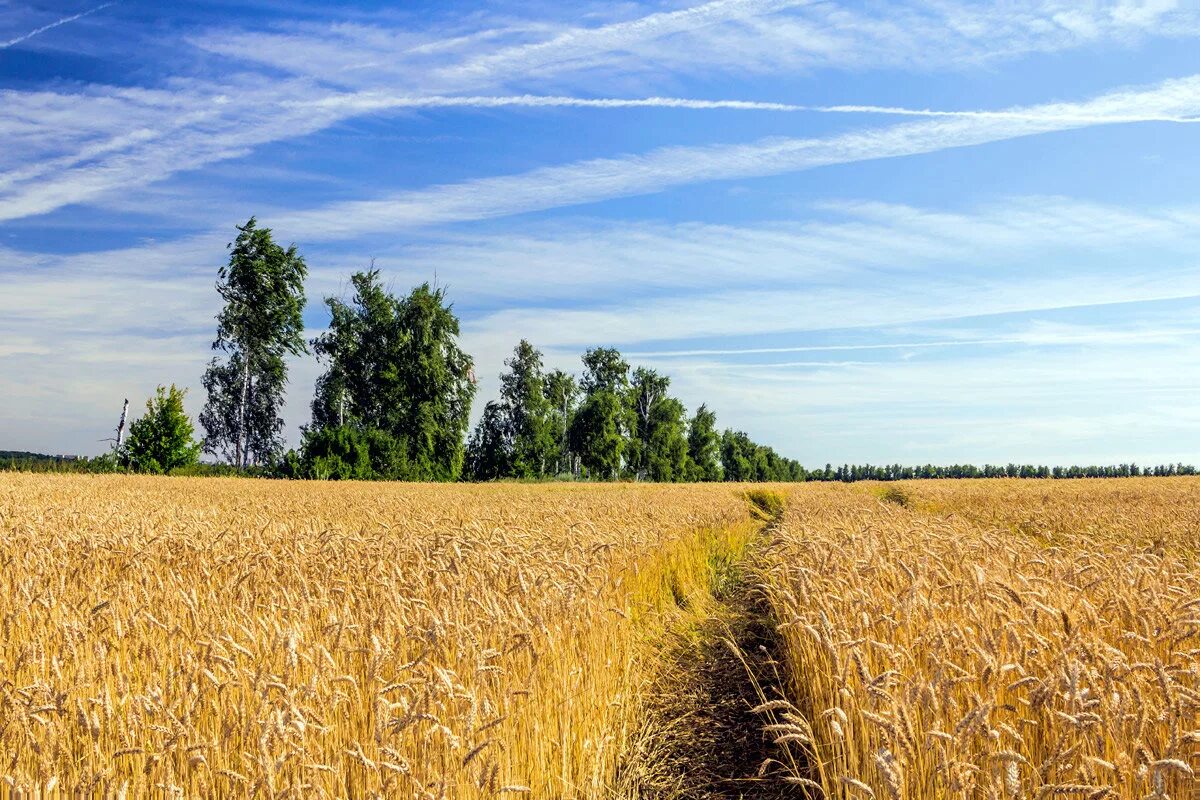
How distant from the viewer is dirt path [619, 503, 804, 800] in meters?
5.32

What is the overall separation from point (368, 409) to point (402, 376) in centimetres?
330

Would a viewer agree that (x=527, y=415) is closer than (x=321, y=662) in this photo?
No

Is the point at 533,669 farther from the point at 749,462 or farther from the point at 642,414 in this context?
the point at 749,462

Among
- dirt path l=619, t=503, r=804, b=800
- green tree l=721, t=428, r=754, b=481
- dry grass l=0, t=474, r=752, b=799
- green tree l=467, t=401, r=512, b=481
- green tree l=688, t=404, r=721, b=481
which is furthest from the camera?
green tree l=721, t=428, r=754, b=481

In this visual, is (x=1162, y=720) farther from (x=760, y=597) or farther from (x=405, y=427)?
(x=405, y=427)

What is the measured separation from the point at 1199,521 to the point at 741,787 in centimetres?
1340

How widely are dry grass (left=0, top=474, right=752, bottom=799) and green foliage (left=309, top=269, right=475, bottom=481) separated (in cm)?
4325

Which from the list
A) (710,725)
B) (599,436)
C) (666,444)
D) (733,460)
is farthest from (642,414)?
(710,725)

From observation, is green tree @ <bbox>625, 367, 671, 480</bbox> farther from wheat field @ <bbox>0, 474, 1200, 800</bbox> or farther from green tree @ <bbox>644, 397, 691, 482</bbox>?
wheat field @ <bbox>0, 474, 1200, 800</bbox>

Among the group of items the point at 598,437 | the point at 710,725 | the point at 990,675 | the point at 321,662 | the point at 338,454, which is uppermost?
the point at 598,437

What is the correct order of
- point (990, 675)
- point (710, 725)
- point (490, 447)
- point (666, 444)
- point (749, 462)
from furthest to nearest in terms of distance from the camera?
point (749, 462), point (666, 444), point (490, 447), point (710, 725), point (990, 675)

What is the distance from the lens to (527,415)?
65562 mm

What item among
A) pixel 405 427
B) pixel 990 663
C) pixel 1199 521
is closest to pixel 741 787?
pixel 990 663

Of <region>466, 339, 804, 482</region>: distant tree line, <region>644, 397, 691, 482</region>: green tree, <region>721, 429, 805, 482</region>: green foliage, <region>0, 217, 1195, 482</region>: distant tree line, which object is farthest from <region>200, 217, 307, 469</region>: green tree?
<region>721, 429, 805, 482</region>: green foliage
